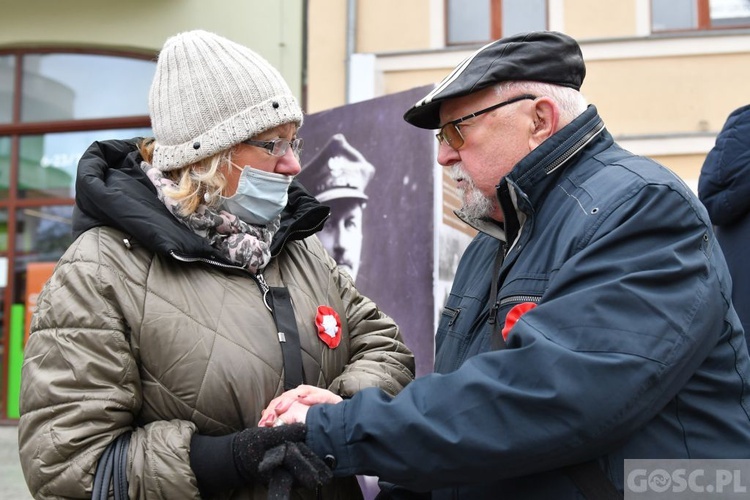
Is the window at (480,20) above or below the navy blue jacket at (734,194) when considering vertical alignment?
above

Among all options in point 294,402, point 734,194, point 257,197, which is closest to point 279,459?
point 294,402

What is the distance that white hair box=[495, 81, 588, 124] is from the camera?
1886 mm

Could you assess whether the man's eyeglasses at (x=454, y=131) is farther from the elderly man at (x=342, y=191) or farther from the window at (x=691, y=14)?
the window at (x=691, y=14)

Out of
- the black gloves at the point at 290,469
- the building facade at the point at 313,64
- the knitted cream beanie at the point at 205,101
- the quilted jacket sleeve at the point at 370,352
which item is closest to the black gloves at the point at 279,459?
the black gloves at the point at 290,469

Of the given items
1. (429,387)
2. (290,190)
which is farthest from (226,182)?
(429,387)

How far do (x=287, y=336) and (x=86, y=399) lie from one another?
50 centimetres

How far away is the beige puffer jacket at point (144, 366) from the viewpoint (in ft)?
5.70

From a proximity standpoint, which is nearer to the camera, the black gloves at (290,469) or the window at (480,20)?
the black gloves at (290,469)

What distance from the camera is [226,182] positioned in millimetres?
2121

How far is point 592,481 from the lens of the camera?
5.14 feet

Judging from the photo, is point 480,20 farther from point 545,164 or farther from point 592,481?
point 592,481

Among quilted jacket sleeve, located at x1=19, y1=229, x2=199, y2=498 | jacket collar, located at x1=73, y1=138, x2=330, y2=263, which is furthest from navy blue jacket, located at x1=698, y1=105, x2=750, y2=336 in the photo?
quilted jacket sleeve, located at x1=19, y1=229, x2=199, y2=498

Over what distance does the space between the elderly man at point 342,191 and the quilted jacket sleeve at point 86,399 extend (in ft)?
7.96

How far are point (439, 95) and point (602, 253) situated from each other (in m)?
0.60
